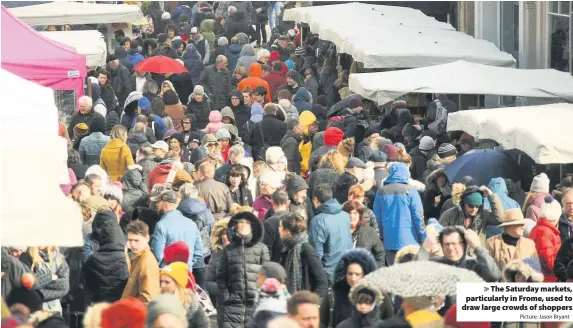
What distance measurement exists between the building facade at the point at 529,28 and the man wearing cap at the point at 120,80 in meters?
6.80

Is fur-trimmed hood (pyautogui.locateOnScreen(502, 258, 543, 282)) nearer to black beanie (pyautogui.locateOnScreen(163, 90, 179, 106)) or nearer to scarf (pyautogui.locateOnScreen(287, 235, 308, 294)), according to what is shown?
scarf (pyautogui.locateOnScreen(287, 235, 308, 294))

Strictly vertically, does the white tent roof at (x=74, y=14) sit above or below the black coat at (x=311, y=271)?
below

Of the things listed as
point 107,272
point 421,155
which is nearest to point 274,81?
point 421,155

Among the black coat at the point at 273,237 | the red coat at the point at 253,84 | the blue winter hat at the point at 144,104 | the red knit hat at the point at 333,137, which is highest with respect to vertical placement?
the black coat at the point at 273,237

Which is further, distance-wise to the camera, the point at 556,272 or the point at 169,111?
the point at 169,111

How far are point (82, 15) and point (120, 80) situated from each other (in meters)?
4.17

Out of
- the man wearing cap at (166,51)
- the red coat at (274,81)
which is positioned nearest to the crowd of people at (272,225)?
the red coat at (274,81)

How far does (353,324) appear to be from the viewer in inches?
384

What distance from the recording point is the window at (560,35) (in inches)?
904

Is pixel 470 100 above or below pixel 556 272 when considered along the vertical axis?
Answer: below

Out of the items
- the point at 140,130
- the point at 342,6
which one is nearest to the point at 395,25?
the point at 342,6

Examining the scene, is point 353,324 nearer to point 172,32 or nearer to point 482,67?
point 482,67

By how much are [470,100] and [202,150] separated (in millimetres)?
7831

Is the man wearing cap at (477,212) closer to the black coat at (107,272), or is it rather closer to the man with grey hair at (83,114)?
the black coat at (107,272)
